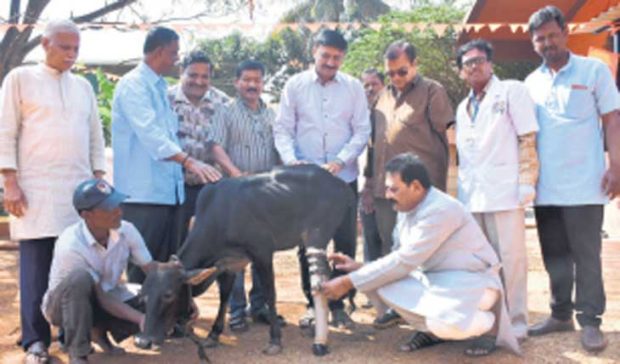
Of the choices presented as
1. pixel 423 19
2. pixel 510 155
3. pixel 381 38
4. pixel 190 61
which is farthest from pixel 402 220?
pixel 423 19

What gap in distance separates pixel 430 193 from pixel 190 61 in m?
2.20

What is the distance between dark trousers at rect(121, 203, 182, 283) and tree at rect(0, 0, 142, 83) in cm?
984

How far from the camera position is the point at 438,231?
4.44 metres

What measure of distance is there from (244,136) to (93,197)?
1.40 metres

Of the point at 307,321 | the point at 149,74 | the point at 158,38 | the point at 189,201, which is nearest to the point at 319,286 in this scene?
the point at 307,321

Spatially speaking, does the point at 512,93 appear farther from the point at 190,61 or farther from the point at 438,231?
the point at 190,61

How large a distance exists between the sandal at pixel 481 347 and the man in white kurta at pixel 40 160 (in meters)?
2.72

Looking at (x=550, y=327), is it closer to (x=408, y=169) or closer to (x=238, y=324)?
(x=408, y=169)

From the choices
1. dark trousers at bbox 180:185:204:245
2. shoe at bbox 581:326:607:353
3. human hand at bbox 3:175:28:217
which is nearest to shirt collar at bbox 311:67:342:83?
dark trousers at bbox 180:185:204:245

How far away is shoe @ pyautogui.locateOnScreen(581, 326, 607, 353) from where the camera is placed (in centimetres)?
460

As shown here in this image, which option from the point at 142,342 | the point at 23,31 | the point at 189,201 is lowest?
the point at 142,342

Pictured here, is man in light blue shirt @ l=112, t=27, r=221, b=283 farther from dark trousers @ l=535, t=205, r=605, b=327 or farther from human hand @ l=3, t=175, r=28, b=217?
dark trousers @ l=535, t=205, r=605, b=327

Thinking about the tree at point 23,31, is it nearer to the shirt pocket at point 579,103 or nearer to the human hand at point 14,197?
the human hand at point 14,197

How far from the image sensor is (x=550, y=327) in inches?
198
